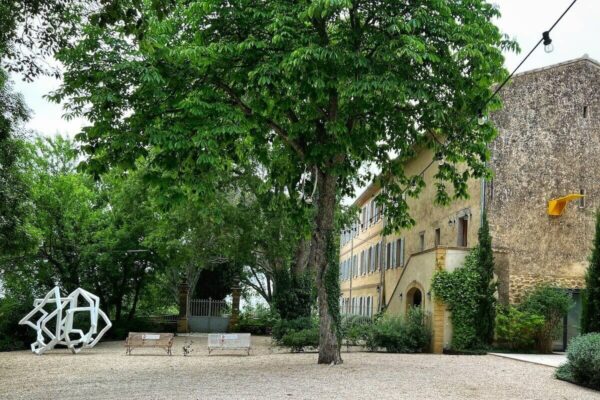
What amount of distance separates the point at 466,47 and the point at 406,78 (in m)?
1.35

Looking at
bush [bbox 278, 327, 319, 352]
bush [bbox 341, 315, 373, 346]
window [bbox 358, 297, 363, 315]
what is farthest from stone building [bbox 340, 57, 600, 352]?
window [bbox 358, 297, 363, 315]

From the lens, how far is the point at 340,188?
766 inches

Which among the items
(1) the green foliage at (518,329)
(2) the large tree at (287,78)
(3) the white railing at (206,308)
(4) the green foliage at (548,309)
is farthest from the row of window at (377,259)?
(2) the large tree at (287,78)

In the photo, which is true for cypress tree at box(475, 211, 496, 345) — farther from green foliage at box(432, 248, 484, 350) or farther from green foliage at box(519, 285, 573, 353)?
green foliage at box(519, 285, 573, 353)

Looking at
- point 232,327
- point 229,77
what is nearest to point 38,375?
point 229,77

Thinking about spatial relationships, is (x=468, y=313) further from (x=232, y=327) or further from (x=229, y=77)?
(x=232, y=327)

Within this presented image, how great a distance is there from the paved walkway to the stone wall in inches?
87.7

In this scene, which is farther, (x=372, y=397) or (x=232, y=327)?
(x=232, y=327)

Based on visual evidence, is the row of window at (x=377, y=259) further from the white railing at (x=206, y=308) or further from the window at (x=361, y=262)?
the white railing at (x=206, y=308)

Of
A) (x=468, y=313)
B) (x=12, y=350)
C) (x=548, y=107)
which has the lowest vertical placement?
(x=12, y=350)

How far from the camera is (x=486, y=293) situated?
2056 centimetres

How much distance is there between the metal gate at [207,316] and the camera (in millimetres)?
37156

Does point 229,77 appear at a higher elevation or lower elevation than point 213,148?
higher

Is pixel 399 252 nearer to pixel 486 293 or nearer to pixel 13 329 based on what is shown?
pixel 486 293
